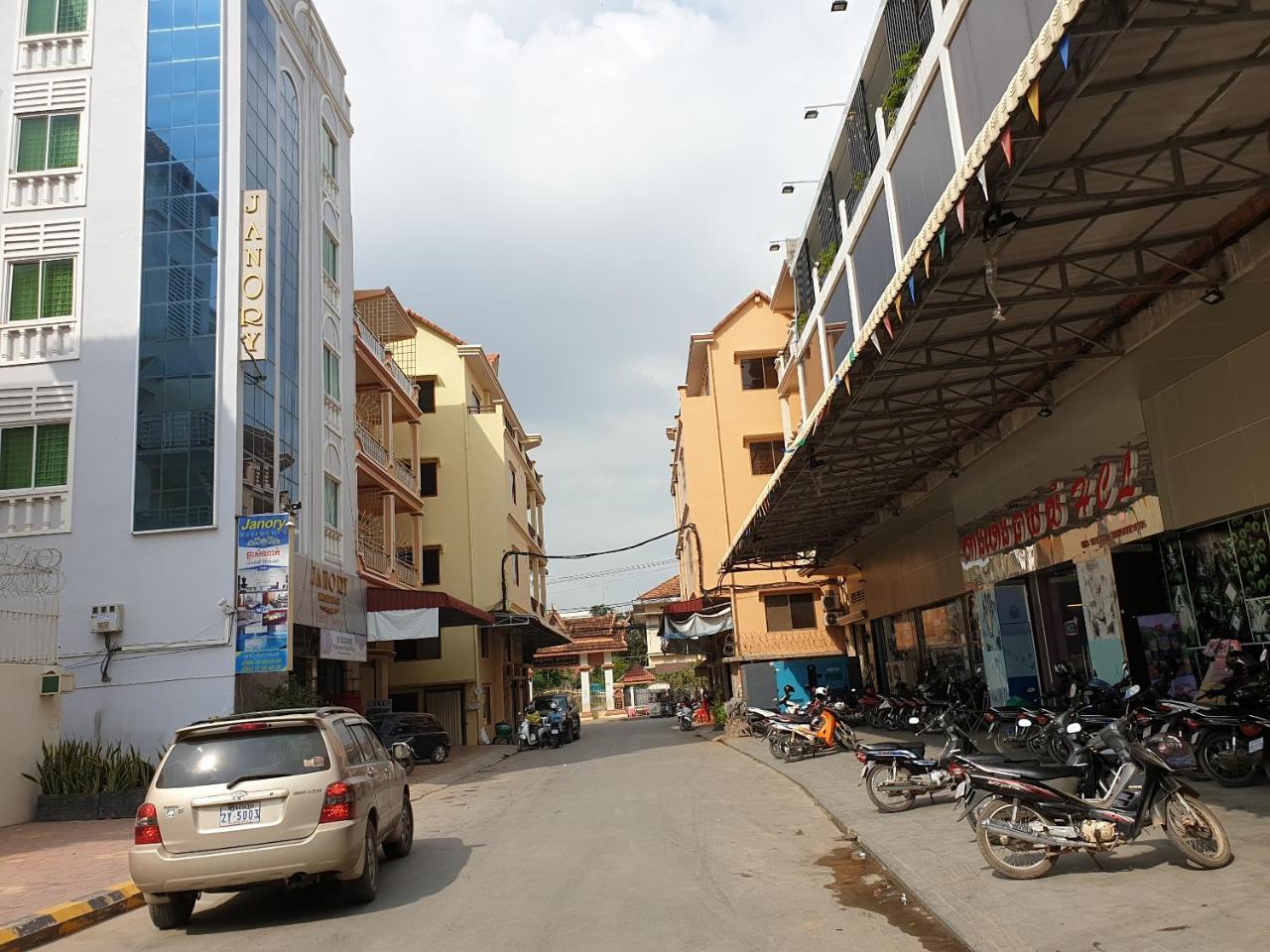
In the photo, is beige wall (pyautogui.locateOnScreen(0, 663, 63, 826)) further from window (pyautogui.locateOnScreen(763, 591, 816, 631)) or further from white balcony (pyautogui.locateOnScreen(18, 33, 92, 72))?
window (pyautogui.locateOnScreen(763, 591, 816, 631))

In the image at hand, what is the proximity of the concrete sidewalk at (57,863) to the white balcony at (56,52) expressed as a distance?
49.0 ft

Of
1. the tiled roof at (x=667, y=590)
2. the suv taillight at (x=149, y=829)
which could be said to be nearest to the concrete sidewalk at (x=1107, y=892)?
the suv taillight at (x=149, y=829)

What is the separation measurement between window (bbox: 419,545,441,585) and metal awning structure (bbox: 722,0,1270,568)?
85.9 ft

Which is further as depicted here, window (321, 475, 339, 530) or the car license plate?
window (321, 475, 339, 530)

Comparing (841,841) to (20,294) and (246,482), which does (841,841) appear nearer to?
(246,482)

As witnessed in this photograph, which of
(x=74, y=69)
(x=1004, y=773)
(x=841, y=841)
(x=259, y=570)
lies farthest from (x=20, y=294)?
(x=1004, y=773)

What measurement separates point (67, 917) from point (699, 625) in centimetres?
2471

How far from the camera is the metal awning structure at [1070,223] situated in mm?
6223

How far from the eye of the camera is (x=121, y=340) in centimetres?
1967

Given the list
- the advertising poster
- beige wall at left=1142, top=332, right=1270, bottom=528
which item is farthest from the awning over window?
beige wall at left=1142, top=332, right=1270, bottom=528

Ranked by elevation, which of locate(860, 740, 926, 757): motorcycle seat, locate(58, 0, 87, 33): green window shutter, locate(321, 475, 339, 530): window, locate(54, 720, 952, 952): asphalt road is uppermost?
locate(58, 0, 87, 33): green window shutter

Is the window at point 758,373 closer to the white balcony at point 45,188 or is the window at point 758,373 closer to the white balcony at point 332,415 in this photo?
the white balcony at point 332,415

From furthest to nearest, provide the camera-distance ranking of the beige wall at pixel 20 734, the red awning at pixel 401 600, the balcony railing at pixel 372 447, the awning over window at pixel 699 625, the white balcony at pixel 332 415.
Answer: the awning over window at pixel 699 625 → the balcony railing at pixel 372 447 → the red awning at pixel 401 600 → the white balcony at pixel 332 415 → the beige wall at pixel 20 734

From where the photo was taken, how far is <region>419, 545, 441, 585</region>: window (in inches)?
1583
